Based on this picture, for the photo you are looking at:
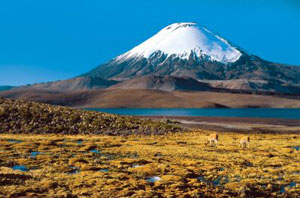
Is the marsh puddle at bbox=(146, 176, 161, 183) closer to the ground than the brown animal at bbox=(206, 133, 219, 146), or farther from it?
closer to the ground

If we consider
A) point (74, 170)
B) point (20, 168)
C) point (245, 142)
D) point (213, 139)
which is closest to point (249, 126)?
point (245, 142)

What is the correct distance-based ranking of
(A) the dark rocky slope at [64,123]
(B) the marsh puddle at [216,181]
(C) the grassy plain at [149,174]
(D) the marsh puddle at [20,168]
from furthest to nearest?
(A) the dark rocky slope at [64,123] < (D) the marsh puddle at [20,168] < (B) the marsh puddle at [216,181] < (C) the grassy plain at [149,174]

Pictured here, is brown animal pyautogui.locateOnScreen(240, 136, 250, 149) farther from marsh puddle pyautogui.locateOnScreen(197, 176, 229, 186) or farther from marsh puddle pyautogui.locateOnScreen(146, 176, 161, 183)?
marsh puddle pyautogui.locateOnScreen(146, 176, 161, 183)

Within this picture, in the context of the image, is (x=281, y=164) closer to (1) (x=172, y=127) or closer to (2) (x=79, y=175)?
(2) (x=79, y=175)

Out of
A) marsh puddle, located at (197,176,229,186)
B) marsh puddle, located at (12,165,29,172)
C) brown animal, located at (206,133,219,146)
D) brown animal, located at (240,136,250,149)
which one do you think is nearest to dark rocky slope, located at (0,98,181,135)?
brown animal, located at (206,133,219,146)

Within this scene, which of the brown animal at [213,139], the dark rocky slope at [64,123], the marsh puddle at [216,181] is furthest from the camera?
the dark rocky slope at [64,123]

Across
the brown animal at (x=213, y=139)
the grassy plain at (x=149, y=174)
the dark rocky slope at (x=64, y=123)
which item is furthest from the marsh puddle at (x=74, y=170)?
the dark rocky slope at (x=64, y=123)

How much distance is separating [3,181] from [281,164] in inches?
792

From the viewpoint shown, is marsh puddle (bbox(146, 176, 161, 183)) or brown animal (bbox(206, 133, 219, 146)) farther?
brown animal (bbox(206, 133, 219, 146))

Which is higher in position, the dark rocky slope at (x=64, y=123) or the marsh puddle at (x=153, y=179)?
the dark rocky slope at (x=64, y=123)

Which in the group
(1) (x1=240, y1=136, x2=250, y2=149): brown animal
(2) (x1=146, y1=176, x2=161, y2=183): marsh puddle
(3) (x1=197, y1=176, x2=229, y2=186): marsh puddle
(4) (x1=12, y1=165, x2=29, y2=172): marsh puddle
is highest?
(1) (x1=240, y1=136, x2=250, y2=149): brown animal

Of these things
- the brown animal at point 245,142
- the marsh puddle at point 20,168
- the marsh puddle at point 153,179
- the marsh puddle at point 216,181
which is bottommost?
the marsh puddle at point 153,179

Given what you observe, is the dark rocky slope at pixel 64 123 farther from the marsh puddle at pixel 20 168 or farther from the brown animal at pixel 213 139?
the marsh puddle at pixel 20 168

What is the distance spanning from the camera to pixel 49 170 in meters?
22.2
